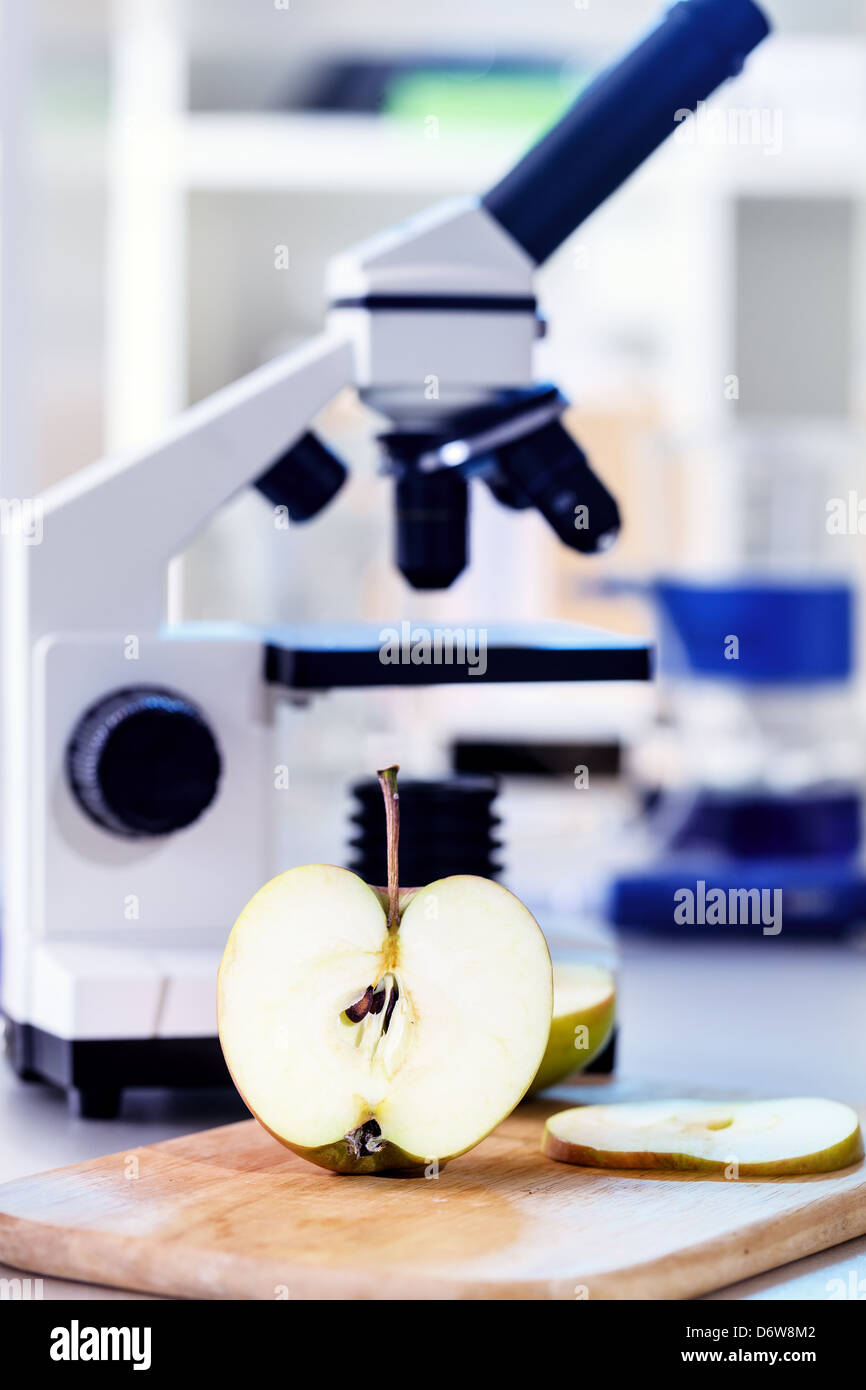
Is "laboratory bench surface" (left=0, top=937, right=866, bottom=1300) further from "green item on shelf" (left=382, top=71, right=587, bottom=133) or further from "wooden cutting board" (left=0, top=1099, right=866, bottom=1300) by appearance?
"green item on shelf" (left=382, top=71, right=587, bottom=133)

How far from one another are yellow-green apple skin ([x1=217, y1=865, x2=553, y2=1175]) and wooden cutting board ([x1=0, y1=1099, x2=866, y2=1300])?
0.10 feet

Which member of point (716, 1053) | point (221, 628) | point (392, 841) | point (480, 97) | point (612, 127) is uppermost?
point (480, 97)

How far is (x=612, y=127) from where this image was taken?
113cm

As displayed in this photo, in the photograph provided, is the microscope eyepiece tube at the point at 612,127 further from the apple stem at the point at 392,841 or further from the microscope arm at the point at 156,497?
the apple stem at the point at 392,841

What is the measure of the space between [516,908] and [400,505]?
0.35 meters

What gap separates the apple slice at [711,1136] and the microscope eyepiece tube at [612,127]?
50 centimetres

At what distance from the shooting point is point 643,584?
183 cm

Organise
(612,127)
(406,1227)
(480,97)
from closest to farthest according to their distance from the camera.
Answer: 1. (406,1227)
2. (612,127)
3. (480,97)

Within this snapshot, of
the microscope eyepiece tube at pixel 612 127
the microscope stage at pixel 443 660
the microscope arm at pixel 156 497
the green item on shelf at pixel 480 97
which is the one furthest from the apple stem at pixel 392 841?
the green item on shelf at pixel 480 97

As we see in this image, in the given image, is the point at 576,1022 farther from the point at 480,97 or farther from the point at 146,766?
the point at 480,97

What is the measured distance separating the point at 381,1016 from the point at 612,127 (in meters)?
0.57

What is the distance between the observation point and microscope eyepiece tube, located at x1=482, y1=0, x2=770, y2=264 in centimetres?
113

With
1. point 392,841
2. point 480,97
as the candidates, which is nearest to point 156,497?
point 392,841

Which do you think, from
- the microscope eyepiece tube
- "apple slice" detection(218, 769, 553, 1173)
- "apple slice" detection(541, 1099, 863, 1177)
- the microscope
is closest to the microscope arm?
the microscope
